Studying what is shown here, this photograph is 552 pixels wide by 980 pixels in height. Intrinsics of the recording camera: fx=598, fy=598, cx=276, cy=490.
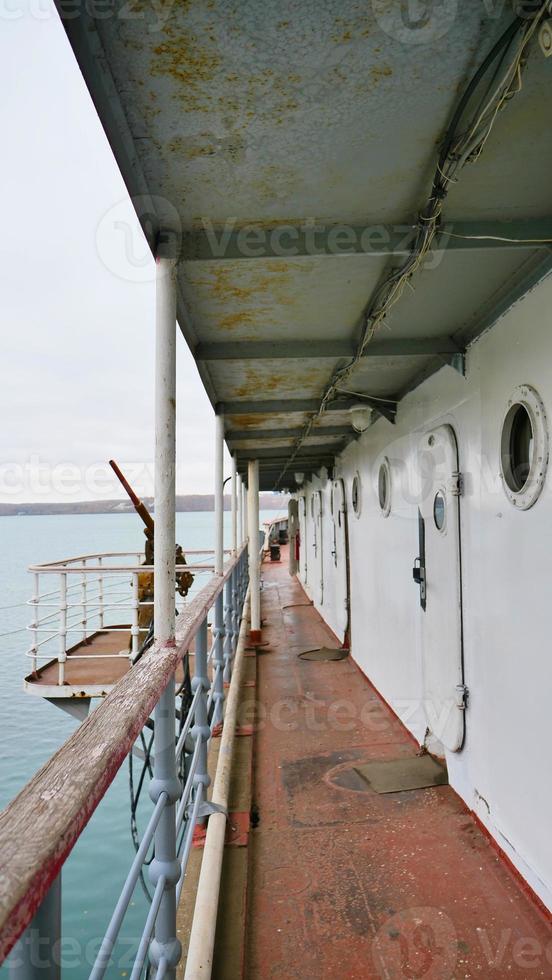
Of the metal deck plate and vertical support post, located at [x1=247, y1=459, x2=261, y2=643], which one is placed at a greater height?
vertical support post, located at [x1=247, y1=459, x2=261, y2=643]

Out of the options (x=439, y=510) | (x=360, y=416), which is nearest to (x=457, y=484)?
(x=439, y=510)

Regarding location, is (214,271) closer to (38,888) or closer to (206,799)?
(38,888)

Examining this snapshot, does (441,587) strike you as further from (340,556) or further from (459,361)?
(340,556)

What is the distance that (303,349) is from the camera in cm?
324

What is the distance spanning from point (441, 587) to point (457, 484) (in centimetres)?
65

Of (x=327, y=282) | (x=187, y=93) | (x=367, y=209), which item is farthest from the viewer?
(x=327, y=282)

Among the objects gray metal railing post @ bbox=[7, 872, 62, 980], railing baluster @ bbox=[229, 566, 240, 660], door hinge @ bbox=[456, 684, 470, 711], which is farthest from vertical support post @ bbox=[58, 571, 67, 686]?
gray metal railing post @ bbox=[7, 872, 62, 980]

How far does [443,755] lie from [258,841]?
1383 mm

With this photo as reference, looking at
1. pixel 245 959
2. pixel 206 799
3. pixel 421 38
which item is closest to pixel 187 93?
pixel 421 38

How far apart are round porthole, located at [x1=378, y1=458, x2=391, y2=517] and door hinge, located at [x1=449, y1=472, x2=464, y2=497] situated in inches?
60.2

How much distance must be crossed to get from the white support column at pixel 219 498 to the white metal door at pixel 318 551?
5.05 metres

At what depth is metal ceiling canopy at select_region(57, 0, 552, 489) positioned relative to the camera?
1180 mm

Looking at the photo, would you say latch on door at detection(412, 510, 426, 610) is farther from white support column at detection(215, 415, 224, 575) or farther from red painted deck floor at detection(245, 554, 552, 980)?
white support column at detection(215, 415, 224, 575)

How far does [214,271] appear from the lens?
2227 millimetres
